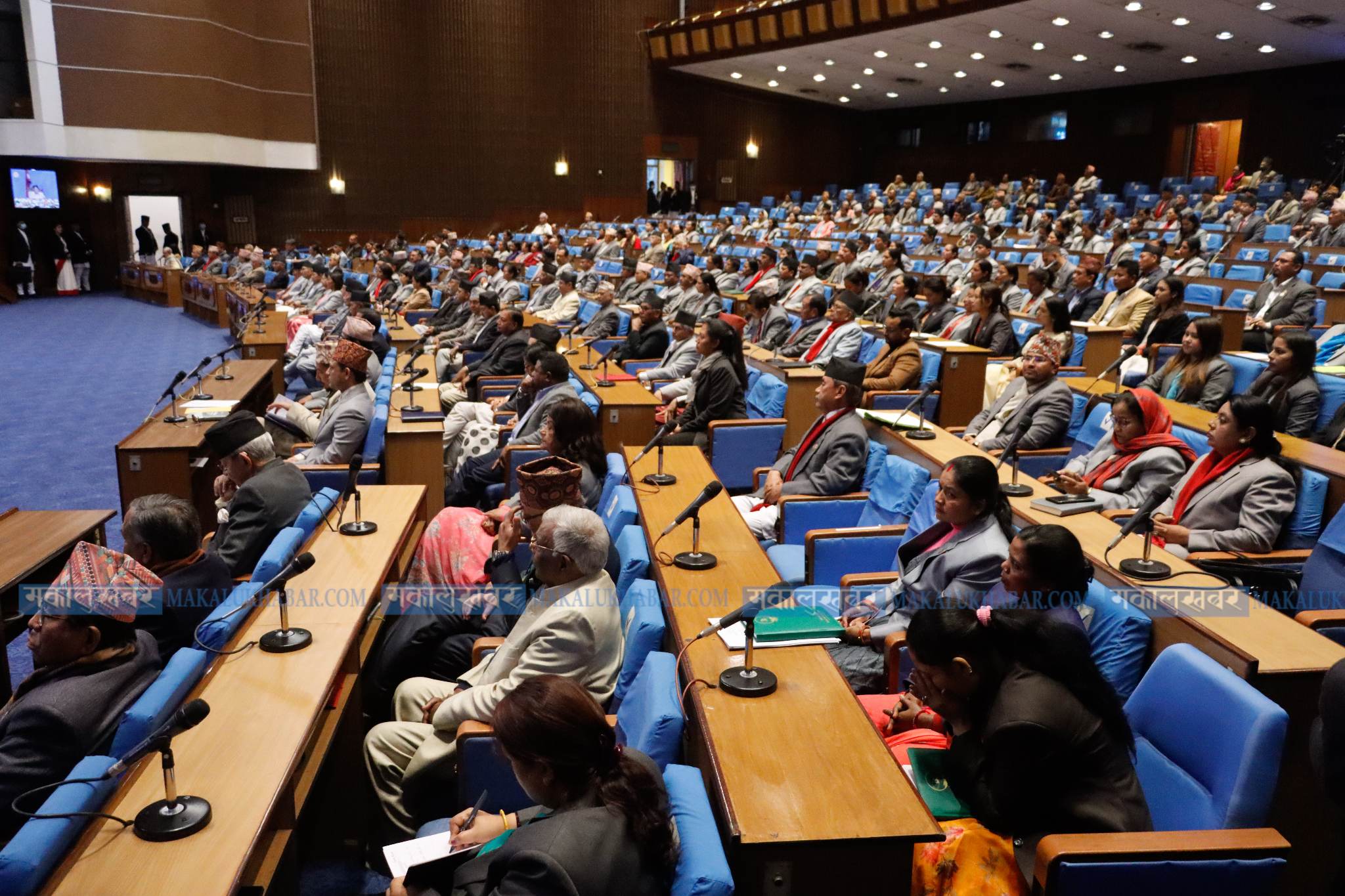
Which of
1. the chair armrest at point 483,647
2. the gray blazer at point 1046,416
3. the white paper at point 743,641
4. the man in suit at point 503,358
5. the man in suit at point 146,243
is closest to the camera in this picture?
the white paper at point 743,641

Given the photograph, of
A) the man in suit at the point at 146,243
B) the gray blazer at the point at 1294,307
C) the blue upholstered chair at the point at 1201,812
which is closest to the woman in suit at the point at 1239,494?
the blue upholstered chair at the point at 1201,812

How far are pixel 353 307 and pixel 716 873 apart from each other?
773 centimetres

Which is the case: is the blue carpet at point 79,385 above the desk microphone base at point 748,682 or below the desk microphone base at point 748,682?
below

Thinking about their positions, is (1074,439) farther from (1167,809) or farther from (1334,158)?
(1334,158)

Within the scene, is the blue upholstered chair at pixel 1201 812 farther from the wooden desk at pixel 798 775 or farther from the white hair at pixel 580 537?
the white hair at pixel 580 537

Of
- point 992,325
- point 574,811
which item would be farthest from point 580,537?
point 992,325

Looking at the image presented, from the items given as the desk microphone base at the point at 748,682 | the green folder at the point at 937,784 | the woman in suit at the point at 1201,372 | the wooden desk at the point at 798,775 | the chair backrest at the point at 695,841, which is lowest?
the green folder at the point at 937,784

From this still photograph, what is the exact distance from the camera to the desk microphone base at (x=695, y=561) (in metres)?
3.00

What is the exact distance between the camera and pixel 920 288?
356 inches

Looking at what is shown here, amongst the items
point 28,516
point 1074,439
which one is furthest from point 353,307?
point 1074,439

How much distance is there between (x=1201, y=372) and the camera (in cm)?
467

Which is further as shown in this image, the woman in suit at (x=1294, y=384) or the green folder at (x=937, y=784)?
the woman in suit at (x=1294, y=384)

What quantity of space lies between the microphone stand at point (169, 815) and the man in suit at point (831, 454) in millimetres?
2509

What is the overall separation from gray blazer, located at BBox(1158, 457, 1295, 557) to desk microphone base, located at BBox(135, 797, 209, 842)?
298 cm
